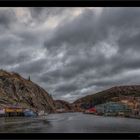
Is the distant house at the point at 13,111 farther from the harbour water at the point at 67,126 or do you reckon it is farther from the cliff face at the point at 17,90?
the cliff face at the point at 17,90

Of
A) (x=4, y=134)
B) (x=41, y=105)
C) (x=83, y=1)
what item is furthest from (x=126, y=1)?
(x=41, y=105)

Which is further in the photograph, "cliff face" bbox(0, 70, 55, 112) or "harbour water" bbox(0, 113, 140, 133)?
"cliff face" bbox(0, 70, 55, 112)

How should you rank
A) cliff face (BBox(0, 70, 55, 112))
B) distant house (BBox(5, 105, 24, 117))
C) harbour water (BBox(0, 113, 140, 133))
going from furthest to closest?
distant house (BBox(5, 105, 24, 117)) → cliff face (BBox(0, 70, 55, 112)) → harbour water (BBox(0, 113, 140, 133))

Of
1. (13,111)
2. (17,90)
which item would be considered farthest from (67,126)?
(13,111)

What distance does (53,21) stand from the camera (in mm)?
3965

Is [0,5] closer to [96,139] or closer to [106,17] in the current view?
[106,17]

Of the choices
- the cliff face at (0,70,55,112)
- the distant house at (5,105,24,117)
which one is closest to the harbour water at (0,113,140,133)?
the distant house at (5,105,24,117)

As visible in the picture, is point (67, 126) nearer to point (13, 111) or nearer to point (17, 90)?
point (17, 90)

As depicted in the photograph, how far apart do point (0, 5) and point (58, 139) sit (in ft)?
4.84

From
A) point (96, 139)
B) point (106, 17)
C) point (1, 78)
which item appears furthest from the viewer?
point (1, 78)

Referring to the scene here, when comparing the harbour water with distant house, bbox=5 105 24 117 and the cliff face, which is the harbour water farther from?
the cliff face

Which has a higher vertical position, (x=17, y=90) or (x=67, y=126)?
(x=17, y=90)

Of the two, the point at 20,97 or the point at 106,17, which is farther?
the point at 20,97

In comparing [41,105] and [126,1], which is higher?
[126,1]
